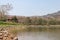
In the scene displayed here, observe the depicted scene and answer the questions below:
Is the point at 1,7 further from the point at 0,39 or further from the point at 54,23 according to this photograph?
the point at 0,39

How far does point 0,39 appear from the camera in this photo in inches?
285

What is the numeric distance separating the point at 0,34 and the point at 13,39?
0.53 meters

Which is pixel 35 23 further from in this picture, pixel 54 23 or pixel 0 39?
pixel 0 39

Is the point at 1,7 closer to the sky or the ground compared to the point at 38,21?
closer to the sky

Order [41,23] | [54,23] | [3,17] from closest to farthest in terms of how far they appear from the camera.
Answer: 1. [3,17]
2. [41,23]
3. [54,23]

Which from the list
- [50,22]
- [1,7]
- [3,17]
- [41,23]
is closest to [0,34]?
[1,7]

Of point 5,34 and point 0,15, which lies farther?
point 0,15

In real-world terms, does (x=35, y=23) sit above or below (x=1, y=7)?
below

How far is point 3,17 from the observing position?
36469mm

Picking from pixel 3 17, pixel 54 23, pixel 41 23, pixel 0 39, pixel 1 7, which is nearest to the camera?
pixel 0 39

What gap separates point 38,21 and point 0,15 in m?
10.2

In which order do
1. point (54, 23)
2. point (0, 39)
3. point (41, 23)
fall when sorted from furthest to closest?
point (54, 23) < point (41, 23) < point (0, 39)

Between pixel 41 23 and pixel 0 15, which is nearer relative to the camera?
pixel 0 15

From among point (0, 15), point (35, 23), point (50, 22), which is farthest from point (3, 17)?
point (50, 22)
